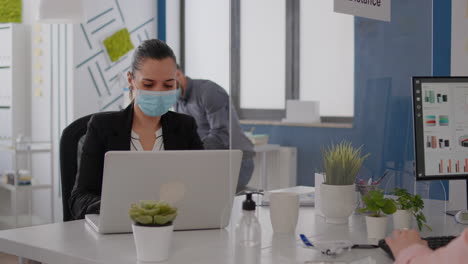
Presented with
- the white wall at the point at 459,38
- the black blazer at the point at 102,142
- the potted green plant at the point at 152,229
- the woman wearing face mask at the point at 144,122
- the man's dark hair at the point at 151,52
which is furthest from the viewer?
the white wall at the point at 459,38

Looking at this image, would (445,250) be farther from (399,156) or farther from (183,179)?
(399,156)

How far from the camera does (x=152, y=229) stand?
146cm

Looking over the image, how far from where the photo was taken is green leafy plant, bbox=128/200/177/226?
4.75 ft

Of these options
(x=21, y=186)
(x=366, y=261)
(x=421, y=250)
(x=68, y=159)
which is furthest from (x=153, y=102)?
(x=21, y=186)

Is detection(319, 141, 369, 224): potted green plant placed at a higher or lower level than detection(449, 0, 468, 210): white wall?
lower

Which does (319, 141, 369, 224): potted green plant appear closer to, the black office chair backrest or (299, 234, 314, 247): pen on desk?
(299, 234, 314, 247): pen on desk

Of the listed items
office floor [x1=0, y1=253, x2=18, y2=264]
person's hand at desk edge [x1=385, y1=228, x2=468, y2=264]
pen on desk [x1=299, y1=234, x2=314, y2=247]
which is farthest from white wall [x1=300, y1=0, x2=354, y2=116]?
office floor [x1=0, y1=253, x2=18, y2=264]

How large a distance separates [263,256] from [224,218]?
0.33 metres

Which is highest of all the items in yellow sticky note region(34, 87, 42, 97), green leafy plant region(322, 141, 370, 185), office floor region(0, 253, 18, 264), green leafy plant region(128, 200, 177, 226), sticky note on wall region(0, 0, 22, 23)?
sticky note on wall region(0, 0, 22, 23)

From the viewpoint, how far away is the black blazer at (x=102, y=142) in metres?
2.15

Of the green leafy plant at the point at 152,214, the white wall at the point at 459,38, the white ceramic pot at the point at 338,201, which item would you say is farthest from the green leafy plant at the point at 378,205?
the white wall at the point at 459,38

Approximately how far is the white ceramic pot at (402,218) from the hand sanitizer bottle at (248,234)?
47cm

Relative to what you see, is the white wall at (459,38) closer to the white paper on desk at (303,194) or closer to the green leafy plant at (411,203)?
the white paper on desk at (303,194)

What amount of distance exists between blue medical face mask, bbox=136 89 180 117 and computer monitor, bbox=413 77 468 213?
3.00 ft
